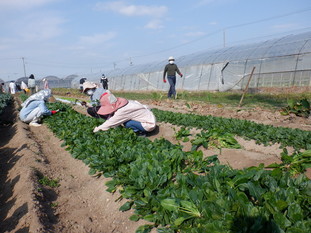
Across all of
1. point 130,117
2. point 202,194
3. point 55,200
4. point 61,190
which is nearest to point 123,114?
point 130,117

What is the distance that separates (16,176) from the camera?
14.2 ft

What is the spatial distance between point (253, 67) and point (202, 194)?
37.3 ft

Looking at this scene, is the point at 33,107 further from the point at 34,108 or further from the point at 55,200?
the point at 55,200

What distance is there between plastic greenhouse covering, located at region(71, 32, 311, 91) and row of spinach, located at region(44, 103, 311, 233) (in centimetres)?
1369

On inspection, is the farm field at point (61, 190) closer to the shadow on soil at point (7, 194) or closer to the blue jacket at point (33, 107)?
the shadow on soil at point (7, 194)

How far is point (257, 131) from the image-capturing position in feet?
17.8

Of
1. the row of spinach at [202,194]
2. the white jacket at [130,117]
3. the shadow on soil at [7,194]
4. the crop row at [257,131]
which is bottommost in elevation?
the shadow on soil at [7,194]

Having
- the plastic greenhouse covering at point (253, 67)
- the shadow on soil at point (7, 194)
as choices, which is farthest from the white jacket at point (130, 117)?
the plastic greenhouse covering at point (253, 67)

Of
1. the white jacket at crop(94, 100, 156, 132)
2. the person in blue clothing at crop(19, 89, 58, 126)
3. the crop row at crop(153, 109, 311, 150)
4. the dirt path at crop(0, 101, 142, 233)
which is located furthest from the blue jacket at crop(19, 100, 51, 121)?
the crop row at crop(153, 109, 311, 150)

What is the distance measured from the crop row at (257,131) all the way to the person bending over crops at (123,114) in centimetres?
133

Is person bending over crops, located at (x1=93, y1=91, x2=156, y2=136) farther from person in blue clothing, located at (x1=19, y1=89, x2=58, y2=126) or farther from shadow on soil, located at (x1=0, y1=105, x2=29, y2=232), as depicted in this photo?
person in blue clothing, located at (x1=19, y1=89, x2=58, y2=126)

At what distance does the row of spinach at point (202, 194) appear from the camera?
6.78 ft

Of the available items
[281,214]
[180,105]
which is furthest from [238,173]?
[180,105]

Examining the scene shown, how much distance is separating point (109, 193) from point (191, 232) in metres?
1.57
